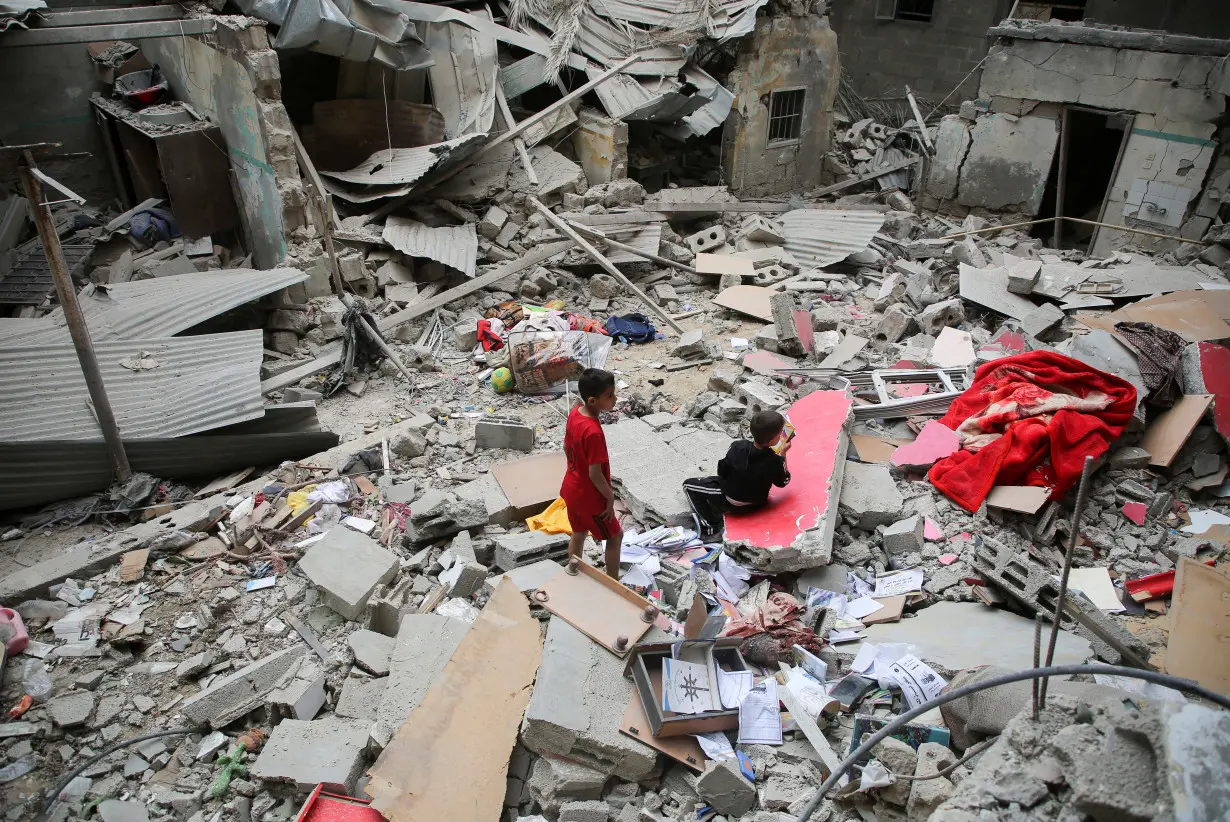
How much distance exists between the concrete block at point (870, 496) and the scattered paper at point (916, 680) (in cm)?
143

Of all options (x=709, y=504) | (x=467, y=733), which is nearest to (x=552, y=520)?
(x=709, y=504)

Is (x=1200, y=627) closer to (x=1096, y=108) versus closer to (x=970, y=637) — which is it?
(x=970, y=637)

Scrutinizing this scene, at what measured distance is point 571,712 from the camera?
360cm

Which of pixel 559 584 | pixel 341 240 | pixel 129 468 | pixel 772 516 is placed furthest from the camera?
pixel 341 240

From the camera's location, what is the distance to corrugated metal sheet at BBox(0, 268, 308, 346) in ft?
21.3

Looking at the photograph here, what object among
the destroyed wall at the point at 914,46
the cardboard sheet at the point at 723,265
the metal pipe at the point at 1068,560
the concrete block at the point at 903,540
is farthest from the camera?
the destroyed wall at the point at 914,46

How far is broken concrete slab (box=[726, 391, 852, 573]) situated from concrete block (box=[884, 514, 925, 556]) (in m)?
0.38

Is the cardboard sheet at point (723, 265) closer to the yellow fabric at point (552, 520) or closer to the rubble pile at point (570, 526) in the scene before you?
the rubble pile at point (570, 526)

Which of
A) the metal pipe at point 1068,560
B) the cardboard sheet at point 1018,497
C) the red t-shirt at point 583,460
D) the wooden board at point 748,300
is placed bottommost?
the wooden board at point 748,300

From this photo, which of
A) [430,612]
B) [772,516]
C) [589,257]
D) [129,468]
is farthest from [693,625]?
[589,257]

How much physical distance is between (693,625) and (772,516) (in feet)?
4.07

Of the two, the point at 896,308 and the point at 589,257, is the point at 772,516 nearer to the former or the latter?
the point at 896,308

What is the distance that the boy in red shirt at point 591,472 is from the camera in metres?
4.26

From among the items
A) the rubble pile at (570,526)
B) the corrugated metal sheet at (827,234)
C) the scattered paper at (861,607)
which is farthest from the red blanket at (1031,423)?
the corrugated metal sheet at (827,234)
